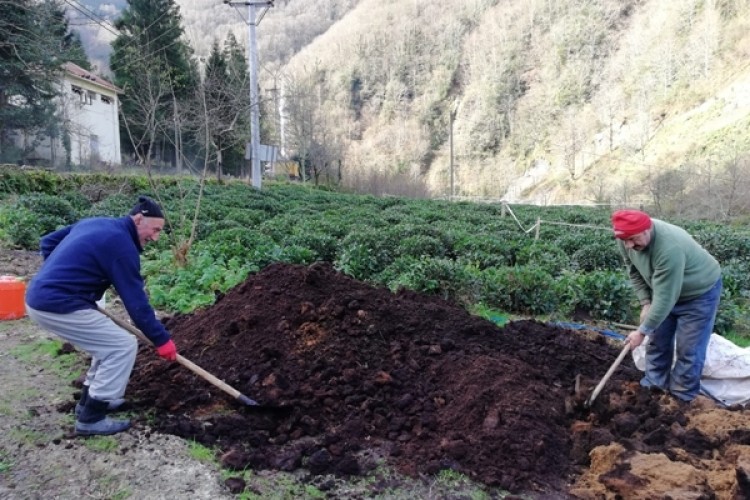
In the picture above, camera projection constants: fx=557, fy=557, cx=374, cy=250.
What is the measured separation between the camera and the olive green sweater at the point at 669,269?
446cm

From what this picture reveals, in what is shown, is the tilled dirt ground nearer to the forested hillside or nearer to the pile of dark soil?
the pile of dark soil

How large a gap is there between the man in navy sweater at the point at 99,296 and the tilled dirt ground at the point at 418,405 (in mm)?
398

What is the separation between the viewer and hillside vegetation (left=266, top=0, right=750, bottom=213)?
4319 centimetres

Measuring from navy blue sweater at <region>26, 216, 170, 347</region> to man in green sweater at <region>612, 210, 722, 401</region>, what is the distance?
3.64m

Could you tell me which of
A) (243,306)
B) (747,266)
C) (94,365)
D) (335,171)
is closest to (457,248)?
(243,306)

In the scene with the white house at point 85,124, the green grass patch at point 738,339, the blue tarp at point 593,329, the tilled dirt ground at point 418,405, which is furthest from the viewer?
the white house at point 85,124

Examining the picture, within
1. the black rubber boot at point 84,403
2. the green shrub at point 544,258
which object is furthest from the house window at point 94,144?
the black rubber boot at point 84,403

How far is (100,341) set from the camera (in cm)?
395

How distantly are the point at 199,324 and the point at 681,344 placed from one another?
4.74m

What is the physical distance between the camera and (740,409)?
4.70 meters

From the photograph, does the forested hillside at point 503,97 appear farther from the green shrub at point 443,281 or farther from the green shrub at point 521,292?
the green shrub at point 521,292

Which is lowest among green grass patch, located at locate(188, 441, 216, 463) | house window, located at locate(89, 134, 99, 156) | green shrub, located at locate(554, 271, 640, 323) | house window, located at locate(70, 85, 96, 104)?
green grass patch, located at locate(188, 441, 216, 463)

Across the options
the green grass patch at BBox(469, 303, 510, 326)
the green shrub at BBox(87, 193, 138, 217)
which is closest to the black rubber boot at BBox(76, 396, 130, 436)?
the green grass patch at BBox(469, 303, 510, 326)

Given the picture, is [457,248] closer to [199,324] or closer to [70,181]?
[199,324]
